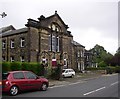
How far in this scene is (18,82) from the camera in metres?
17.0

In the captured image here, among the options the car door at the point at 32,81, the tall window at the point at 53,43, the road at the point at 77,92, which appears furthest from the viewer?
the tall window at the point at 53,43

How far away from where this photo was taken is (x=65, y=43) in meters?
49.3

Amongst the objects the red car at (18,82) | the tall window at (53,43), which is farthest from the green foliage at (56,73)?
the red car at (18,82)

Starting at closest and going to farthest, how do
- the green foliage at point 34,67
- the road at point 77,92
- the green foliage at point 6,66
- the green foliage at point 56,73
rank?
the road at point 77,92, the green foliage at point 6,66, the green foliage at point 34,67, the green foliage at point 56,73

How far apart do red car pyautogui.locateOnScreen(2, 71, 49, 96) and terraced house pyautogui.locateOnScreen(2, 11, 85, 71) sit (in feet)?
58.2

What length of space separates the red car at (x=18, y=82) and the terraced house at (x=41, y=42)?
58.2 feet

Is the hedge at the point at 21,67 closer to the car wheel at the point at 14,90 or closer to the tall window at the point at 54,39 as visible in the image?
the car wheel at the point at 14,90

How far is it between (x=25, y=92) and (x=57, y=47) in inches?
1160

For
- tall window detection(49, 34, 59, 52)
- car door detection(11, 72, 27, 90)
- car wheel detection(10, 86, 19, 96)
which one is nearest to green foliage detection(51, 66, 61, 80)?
tall window detection(49, 34, 59, 52)

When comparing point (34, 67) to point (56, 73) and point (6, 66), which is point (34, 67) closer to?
point (56, 73)

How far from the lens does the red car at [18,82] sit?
53.9 ft

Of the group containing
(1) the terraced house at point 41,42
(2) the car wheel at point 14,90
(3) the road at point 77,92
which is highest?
(1) the terraced house at point 41,42

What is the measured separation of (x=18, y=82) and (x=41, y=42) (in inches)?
1020

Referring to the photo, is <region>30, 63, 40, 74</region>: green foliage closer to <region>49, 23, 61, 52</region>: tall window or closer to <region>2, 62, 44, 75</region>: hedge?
<region>2, 62, 44, 75</region>: hedge
